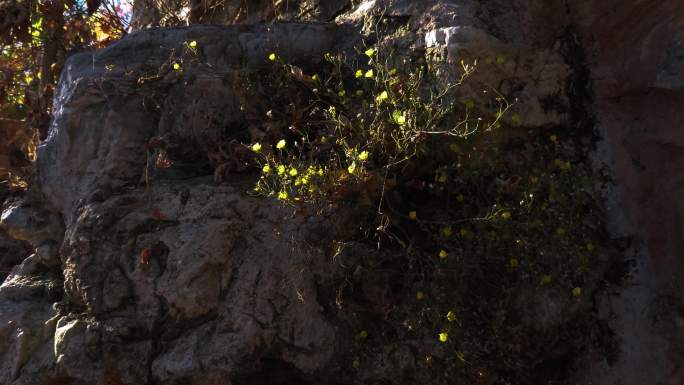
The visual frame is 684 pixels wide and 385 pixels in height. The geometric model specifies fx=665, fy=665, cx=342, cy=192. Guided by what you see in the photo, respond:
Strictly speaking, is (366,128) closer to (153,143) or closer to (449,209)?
(449,209)

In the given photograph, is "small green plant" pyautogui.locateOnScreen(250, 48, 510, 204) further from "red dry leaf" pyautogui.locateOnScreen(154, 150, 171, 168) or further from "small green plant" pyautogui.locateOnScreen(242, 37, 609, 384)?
"red dry leaf" pyautogui.locateOnScreen(154, 150, 171, 168)

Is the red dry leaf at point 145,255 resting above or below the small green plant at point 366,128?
below

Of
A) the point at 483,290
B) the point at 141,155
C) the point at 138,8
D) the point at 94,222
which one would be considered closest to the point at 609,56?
the point at 483,290

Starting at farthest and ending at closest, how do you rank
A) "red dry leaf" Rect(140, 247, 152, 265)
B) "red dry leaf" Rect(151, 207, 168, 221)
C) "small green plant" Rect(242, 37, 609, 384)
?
"red dry leaf" Rect(151, 207, 168, 221)
"red dry leaf" Rect(140, 247, 152, 265)
"small green plant" Rect(242, 37, 609, 384)

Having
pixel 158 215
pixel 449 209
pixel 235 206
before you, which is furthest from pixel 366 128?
pixel 158 215

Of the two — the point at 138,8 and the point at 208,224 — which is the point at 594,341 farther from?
the point at 138,8

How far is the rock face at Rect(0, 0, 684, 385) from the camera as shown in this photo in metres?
3.26

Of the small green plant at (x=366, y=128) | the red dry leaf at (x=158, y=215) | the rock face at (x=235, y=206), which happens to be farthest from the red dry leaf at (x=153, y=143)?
the small green plant at (x=366, y=128)

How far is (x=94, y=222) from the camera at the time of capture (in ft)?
11.5

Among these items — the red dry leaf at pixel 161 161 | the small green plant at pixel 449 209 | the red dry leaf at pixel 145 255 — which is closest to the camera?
the small green plant at pixel 449 209

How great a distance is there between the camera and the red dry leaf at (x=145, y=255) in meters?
3.35

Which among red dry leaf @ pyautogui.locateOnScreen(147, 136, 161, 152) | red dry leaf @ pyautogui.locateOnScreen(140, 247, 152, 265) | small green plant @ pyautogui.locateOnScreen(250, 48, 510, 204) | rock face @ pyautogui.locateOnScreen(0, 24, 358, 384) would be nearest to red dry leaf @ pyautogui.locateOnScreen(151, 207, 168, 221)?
rock face @ pyautogui.locateOnScreen(0, 24, 358, 384)

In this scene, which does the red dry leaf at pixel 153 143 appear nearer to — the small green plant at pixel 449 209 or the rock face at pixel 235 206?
the rock face at pixel 235 206

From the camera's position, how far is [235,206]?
135 inches
